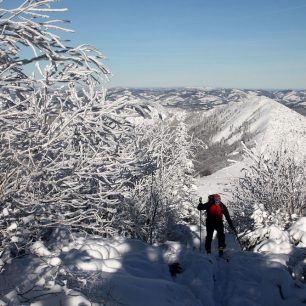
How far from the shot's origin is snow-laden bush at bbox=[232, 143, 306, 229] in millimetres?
15594

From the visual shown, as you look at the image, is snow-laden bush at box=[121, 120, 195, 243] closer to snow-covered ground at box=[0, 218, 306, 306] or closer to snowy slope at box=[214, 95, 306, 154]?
snow-covered ground at box=[0, 218, 306, 306]

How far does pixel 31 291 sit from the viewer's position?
14.8 ft

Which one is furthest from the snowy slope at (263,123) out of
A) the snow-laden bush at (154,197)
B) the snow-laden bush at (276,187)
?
the snow-laden bush at (276,187)

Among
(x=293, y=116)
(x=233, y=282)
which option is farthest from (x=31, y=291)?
(x=293, y=116)

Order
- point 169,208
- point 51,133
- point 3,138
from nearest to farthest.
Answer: point 3,138 → point 51,133 → point 169,208

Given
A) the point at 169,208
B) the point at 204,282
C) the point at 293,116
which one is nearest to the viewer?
the point at 204,282

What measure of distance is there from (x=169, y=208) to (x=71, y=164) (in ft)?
39.1

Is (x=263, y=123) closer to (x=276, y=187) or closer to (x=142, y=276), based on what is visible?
(x=276, y=187)

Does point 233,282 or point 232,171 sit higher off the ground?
point 233,282

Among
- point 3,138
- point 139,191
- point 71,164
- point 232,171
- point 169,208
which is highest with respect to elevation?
point 3,138

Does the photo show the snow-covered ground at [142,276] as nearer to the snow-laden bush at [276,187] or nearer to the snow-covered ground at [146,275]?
the snow-covered ground at [146,275]

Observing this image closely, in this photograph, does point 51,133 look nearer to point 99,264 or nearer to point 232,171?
point 99,264

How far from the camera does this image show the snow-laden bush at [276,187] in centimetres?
1559

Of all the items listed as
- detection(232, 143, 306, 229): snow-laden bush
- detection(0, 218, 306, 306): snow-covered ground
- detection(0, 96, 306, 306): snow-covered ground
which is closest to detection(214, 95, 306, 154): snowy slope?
detection(232, 143, 306, 229): snow-laden bush
